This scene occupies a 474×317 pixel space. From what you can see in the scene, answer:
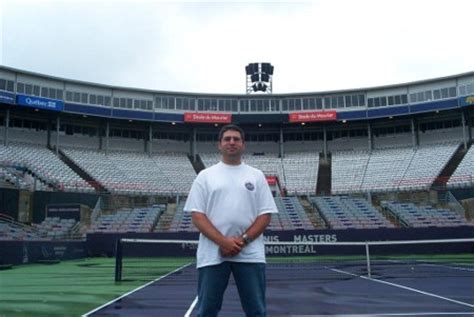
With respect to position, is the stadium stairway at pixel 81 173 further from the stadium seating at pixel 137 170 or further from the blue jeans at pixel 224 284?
the blue jeans at pixel 224 284

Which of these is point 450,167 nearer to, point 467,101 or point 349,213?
point 467,101

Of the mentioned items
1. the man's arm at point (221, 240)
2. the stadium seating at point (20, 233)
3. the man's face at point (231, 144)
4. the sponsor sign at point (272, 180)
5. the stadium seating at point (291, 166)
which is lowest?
the stadium seating at point (20, 233)

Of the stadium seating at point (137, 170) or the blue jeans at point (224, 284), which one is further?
the stadium seating at point (137, 170)

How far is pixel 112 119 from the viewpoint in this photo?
50125mm

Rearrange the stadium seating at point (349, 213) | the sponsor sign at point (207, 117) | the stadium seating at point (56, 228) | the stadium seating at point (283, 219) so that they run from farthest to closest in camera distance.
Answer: the sponsor sign at point (207, 117) < the stadium seating at point (349, 213) < the stadium seating at point (283, 219) < the stadium seating at point (56, 228)

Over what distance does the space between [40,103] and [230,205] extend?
44.6 metres

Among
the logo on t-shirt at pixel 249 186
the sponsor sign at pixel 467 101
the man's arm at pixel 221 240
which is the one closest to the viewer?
the man's arm at pixel 221 240

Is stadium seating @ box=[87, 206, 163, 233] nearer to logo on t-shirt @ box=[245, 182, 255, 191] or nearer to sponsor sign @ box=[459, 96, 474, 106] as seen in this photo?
logo on t-shirt @ box=[245, 182, 255, 191]

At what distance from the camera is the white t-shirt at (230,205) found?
4098 millimetres

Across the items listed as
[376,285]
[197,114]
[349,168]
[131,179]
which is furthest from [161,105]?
[376,285]

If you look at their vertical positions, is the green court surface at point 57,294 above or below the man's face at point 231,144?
below

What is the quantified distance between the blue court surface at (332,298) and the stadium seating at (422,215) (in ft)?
63.3

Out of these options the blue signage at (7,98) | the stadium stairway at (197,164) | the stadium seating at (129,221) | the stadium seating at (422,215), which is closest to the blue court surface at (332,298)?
the stadium seating at (129,221)

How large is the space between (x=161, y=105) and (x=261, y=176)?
4879cm
